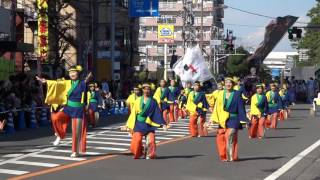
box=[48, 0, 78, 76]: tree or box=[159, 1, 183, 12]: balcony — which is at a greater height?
box=[159, 1, 183, 12]: balcony

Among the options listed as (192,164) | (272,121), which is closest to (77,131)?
(192,164)

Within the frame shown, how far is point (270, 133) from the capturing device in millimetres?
20016

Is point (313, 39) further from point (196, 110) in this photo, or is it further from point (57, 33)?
point (196, 110)

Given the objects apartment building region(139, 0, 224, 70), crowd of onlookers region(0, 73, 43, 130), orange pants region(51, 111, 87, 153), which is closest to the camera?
orange pants region(51, 111, 87, 153)

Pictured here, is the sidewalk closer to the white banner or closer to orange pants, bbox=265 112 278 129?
orange pants, bbox=265 112 278 129

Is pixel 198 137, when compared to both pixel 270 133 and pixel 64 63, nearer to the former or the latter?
pixel 270 133

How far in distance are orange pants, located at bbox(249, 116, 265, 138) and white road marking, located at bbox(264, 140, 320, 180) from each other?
2.22 m

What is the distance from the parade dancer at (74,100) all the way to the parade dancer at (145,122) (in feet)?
3.37

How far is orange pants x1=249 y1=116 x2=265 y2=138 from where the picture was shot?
18369 millimetres

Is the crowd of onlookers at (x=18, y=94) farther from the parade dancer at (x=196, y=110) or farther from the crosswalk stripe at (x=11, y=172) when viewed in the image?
the crosswalk stripe at (x=11, y=172)

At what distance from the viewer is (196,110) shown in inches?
728

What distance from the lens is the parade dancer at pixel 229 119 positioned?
12.5 metres

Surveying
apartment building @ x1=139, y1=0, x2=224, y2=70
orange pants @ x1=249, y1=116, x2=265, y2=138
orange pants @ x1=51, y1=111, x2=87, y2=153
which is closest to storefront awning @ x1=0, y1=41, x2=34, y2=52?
orange pants @ x1=249, y1=116, x2=265, y2=138

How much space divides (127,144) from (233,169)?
203 inches
